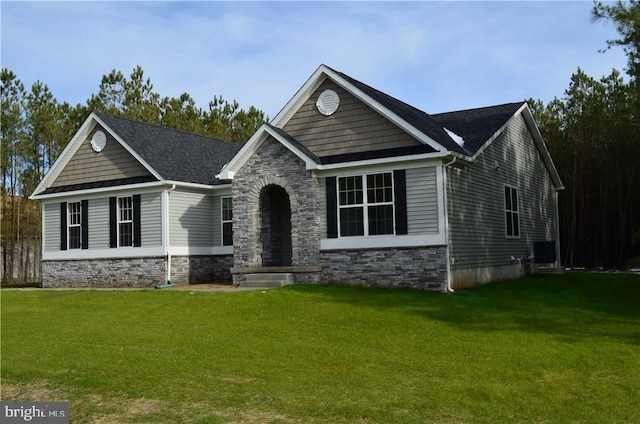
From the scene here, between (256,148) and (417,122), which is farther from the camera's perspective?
(256,148)

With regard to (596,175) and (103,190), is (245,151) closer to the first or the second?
(103,190)

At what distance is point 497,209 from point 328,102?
618 cm

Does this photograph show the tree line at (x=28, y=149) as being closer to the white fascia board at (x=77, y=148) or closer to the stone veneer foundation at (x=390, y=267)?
the white fascia board at (x=77, y=148)

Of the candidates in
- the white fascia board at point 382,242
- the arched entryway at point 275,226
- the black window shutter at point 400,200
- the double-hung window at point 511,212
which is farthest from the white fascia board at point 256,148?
the double-hung window at point 511,212

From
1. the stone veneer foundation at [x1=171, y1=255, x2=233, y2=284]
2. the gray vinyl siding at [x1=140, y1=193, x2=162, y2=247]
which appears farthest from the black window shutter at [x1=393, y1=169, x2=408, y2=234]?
the gray vinyl siding at [x1=140, y1=193, x2=162, y2=247]

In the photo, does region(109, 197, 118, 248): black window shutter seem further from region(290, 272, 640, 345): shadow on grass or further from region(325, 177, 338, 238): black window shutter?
region(325, 177, 338, 238): black window shutter

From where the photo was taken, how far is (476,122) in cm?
2083

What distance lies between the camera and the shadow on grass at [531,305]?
1170 cm

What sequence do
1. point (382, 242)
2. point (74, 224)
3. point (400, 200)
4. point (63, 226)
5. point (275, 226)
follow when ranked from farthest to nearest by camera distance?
point (63, 226), point (74, 224), point (275, 226), point (382, 242), point (400, 200)

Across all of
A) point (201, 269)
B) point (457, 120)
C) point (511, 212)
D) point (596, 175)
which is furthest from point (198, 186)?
point (596, 175)

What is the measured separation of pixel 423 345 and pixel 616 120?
11.0 meters

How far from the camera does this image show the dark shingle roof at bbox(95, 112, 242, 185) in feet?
71.1

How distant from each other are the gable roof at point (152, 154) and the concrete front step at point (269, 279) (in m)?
4.78

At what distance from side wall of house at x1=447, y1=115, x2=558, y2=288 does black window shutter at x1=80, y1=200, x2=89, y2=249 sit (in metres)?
12.8
